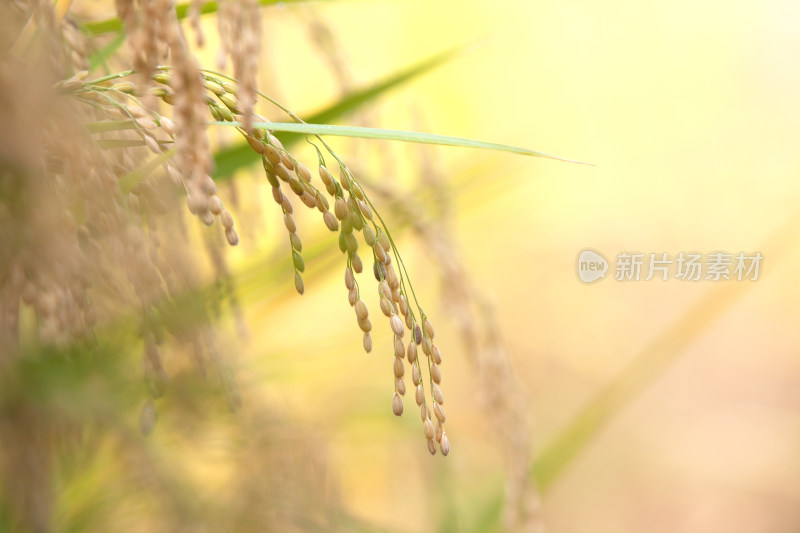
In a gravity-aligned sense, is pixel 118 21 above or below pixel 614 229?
above

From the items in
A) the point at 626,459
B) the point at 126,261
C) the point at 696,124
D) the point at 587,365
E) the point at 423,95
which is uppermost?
the point at 423,95

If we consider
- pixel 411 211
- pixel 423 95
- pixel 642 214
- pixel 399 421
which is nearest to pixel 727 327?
pixel 642 214

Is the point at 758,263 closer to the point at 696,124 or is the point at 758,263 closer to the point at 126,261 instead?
the point at 126,261

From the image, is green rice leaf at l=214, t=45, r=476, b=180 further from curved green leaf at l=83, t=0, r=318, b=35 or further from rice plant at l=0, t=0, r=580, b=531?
curved green leaf at l=83, t=0, r=318, b=35

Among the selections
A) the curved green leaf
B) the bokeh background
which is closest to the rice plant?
the curved green leaf

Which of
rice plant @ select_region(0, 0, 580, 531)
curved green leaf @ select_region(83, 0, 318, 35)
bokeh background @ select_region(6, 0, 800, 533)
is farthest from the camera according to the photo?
bokeh background @ select_region(6, 0, 800, 533)

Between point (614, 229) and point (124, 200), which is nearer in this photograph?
point (124, 200)

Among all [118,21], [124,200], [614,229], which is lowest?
[614,229]

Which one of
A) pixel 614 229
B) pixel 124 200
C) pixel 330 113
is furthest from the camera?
pixel 614 229

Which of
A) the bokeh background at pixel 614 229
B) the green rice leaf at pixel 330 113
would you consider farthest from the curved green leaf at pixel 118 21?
the bokeh background at pixel 614 229

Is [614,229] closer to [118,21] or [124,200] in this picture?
[118,21]

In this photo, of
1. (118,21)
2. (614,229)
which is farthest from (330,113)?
(614,229)
